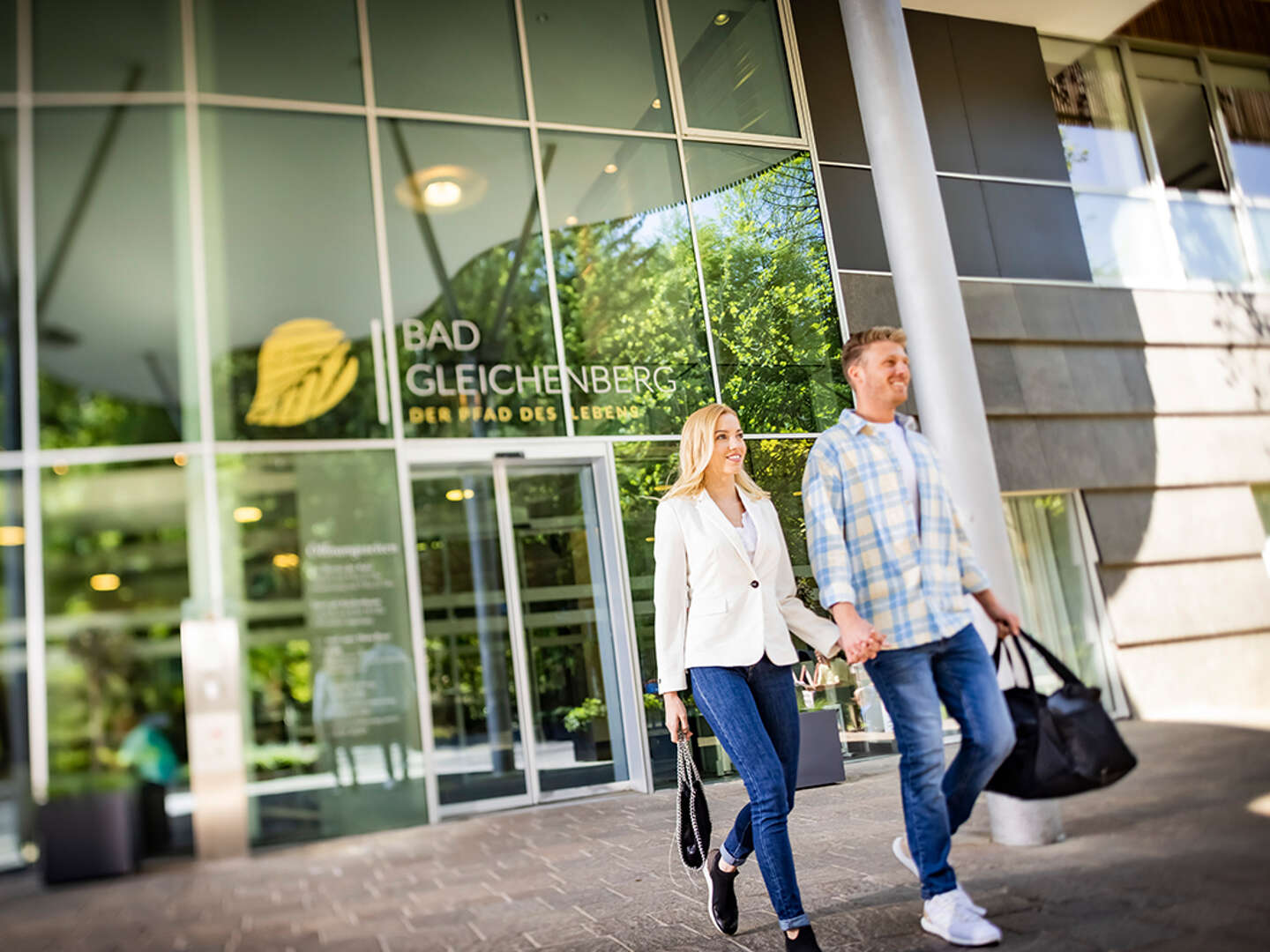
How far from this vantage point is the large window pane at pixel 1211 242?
631 cm

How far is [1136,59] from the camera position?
24.4 ft

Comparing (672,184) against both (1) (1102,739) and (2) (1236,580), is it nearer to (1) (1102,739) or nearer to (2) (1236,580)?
(1) (1102,739)

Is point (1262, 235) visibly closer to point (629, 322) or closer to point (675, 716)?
point (629, 322)

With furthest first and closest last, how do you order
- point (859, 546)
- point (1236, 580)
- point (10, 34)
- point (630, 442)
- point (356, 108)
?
point (1236, 580), point (630, 442), point (356, 108), point (10, 34), point (859, 546)

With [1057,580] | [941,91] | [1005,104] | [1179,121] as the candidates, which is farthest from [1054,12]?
[1057,580]

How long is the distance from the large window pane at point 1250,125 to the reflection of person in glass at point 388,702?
19.4 ft

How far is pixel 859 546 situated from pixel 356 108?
3593 millimetres

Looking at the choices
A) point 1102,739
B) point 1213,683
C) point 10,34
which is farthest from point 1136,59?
point 10,34

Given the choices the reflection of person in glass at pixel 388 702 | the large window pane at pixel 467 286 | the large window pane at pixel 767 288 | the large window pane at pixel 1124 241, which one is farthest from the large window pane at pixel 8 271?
the large window pane at pixel 1124 241

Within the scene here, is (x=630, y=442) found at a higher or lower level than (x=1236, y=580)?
higher

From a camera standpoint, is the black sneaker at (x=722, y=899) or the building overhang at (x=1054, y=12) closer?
the black sneaker at (x=722, y=899)

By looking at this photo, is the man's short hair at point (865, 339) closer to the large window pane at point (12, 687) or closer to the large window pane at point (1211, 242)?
the large window pane at point (12, 687)

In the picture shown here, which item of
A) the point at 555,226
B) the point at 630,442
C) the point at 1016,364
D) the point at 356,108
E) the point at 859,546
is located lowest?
the point at 859,546

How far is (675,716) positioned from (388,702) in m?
1.79
